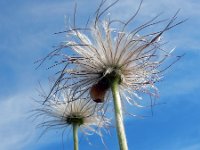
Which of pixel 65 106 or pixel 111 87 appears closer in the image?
pixel 111 87

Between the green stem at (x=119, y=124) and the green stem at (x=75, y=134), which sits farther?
the green stem at (x=75, y=134)

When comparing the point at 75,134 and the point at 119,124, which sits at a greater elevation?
the point at 75,134

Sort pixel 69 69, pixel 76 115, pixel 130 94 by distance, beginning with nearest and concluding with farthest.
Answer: pixel 69 69
pixel 130 94
pixel 76 115

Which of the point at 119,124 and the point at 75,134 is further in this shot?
the point at 75,134

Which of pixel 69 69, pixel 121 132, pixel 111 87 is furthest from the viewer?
pixel 69 69

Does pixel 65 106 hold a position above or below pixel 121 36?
above

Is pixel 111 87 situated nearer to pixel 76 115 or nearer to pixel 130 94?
pixel 130 94

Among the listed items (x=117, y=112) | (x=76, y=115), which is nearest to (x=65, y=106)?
(x=76, y=115)

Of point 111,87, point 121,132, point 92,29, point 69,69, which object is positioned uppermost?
point 92,29

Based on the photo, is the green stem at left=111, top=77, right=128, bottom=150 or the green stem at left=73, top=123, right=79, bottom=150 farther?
the green stem at left=73, top=123, right=79, bottom=150

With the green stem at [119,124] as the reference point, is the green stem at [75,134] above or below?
above

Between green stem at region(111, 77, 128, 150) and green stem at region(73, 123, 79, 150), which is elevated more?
green stem at region(73, 123, 79, 150)
